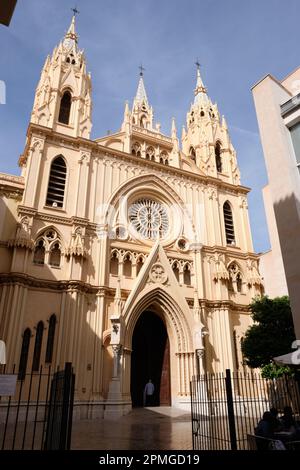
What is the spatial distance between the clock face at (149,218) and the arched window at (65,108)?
8.26 m

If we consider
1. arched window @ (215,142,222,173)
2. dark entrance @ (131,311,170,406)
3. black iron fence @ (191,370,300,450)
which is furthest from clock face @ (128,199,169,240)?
black iron fence @ (191,370,300,450)

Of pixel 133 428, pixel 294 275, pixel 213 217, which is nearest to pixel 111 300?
pixel 133 428

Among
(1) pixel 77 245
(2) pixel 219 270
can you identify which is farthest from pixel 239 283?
(1) pixel 77 245

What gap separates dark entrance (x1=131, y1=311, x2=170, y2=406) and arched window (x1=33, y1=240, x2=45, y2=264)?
801cm

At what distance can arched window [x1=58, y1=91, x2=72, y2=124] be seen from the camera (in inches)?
1022

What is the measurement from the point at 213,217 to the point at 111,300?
11066mm

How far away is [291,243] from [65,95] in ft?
74.7

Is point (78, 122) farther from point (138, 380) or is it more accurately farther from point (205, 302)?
point (138, 380)

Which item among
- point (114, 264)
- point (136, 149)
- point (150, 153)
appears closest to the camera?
point (114, 264)

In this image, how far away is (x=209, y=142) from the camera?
3177cm

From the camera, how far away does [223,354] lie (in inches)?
882

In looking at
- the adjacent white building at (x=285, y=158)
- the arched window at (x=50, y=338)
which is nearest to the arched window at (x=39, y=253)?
the arched window at (x=50, y=338)

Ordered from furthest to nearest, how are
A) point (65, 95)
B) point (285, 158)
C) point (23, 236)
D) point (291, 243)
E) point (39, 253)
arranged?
point (65, 95), point (39, 253), point (23, 236), point (285, 158), point (291, 243)

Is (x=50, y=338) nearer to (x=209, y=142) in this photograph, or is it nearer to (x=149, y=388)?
(x=149, y=388)
